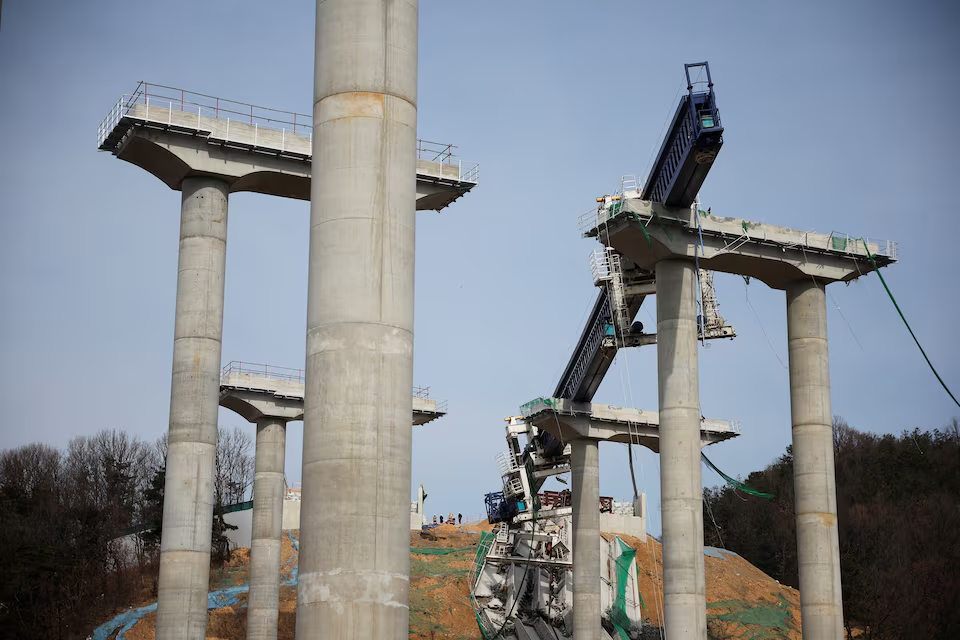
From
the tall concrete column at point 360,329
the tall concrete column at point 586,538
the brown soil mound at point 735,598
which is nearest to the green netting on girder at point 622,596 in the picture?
the brown soil mound at point 735,598

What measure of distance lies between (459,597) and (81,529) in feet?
82.1

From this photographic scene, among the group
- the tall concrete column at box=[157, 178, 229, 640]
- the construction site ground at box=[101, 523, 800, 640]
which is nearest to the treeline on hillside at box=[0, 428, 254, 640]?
the construction site ground at box=[101, 523, 800, 640]

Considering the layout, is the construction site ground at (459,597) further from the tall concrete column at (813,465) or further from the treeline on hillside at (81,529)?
the tall concrete column at (813,465)

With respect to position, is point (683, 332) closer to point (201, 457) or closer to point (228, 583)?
point (201, 457)

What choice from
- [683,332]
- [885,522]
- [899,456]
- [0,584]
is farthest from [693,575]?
[899,456]

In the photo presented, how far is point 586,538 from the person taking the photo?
55.9 m

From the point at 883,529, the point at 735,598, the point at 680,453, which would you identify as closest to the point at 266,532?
the point at 680,453

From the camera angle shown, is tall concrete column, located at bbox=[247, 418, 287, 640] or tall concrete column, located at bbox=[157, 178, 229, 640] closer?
tall concrete column, located at bbox=[157, 178, 229, 640]

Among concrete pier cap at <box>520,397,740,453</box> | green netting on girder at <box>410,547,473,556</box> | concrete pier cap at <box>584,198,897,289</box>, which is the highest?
concrete pier cap at <box>584,198,897,289</box>

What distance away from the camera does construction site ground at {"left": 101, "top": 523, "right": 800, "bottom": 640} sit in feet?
206

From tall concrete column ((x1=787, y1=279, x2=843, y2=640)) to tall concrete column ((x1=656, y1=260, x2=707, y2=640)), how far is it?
4062 millimetres

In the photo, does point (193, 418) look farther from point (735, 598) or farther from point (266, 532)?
point (735, 598)

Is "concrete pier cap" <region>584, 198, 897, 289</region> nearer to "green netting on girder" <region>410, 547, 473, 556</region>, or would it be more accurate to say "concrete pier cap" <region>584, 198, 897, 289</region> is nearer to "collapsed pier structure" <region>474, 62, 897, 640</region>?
"collapsed pier structure" <region>474, 62, 897, 640</region>

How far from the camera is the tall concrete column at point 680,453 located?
38.3m
